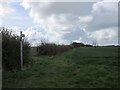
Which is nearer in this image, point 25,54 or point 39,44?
point 25,54

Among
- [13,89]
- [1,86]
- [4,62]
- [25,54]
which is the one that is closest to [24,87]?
[13,89]

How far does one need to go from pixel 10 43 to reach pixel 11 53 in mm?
620

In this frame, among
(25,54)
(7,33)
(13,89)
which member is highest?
(7,33)

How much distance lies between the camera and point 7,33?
45.8 feet

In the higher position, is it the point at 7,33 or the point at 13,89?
the point at 7,33

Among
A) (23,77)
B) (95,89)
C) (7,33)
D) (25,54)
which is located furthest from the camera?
(25,54)

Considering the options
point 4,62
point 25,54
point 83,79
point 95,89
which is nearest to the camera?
point 95,89

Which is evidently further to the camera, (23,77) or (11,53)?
(11,53)

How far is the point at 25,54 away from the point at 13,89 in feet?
25.7

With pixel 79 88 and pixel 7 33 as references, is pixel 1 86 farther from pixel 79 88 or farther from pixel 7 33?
pixel 7 33

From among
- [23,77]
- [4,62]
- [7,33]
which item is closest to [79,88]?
[23,77]

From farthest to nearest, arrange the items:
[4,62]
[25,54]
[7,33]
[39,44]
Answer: [39,44], [25,54], [7,33], [4,62]

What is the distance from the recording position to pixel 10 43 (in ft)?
43.9

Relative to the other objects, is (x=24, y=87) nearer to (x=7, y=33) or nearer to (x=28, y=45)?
(x=7, y=33)
